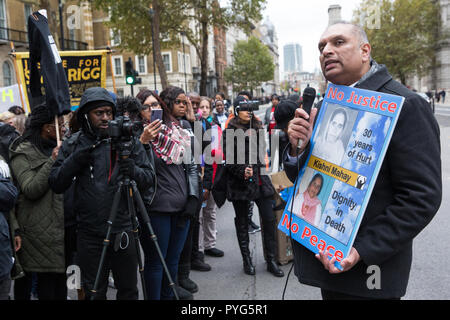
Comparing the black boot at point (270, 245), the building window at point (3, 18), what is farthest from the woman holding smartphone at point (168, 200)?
the building window at point (3, 18)

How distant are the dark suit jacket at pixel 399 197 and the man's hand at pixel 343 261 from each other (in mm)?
28

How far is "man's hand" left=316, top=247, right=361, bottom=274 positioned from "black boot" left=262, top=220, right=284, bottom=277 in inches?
118

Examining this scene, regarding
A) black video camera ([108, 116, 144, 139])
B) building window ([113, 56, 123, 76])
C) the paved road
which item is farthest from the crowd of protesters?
building window ([113, 56, 123, 76])

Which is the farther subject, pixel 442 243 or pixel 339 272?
→ pixel 442 243

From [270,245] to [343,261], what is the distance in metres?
3.10

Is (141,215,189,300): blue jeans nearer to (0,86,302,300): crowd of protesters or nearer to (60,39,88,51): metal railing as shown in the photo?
(0,86,302,300): crowd of protesters

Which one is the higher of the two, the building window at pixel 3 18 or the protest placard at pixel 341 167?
the building window at pixel 3 18

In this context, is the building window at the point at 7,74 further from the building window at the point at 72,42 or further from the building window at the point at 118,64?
the building window at the point at 118,64

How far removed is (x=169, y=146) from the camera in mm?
3676

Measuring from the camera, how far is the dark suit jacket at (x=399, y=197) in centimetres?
172

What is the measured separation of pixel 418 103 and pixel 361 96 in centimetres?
24
